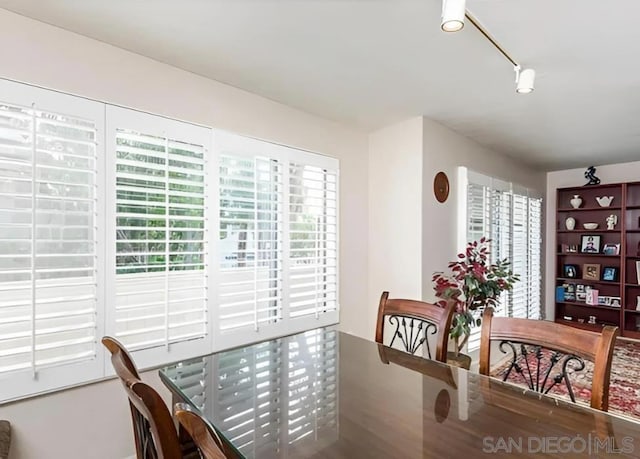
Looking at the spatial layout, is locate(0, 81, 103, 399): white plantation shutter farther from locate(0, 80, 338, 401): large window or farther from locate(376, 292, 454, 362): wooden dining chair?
locate(376, 292, 454, 362): wooden dining chair

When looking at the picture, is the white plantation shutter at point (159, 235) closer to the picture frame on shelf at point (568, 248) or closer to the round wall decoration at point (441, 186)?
the round wall decoration at point (441, 186)

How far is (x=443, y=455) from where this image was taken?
0.95 metres

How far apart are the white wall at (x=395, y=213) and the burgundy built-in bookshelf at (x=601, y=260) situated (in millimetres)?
3713

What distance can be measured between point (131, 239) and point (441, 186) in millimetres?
2644

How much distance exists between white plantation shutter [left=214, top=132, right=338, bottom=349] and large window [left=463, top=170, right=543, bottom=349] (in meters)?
1.53

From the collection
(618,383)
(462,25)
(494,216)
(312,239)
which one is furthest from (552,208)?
(462,25)

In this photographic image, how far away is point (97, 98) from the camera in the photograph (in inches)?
76.5

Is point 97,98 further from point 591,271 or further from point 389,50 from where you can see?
point 591,271

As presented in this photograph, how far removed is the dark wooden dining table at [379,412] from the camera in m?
0.99

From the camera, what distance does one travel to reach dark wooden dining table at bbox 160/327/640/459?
995 mm

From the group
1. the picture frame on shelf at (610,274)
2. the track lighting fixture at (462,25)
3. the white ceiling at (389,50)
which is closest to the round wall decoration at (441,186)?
the white ceiling at (389,50)

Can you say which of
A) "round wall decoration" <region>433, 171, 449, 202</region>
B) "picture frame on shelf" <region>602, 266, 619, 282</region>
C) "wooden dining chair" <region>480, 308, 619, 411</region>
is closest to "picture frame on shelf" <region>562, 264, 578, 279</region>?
"picture frame on shelf" <region>602, 266, 619, 282</region>

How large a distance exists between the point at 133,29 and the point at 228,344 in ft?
6.38

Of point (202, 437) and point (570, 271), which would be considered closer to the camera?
point (202, 437)
